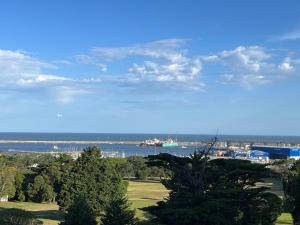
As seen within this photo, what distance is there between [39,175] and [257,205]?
4049 centimetres

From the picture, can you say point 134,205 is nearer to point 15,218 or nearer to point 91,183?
point 91,183

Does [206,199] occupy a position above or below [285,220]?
above

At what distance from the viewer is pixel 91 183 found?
49031 mm

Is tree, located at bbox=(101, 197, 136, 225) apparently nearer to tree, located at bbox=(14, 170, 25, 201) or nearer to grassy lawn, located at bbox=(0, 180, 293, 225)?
grassy lawn, located at bbox=(0, 180, 293, 225)

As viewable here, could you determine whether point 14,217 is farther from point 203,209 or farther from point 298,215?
point 298,215

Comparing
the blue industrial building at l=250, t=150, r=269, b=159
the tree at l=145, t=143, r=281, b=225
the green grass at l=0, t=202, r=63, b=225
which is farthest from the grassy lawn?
the blue industrial building at l=250, t=150, r=269, b=159

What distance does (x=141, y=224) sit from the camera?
2580 cm

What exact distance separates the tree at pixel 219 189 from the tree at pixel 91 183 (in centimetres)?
1963

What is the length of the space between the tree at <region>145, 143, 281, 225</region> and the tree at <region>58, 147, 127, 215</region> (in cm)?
1963

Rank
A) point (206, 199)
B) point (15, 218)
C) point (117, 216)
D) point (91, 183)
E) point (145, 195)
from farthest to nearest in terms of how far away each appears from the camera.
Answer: point (145, 195)
point (91, 183)
point (15, 218)
point (117, 216)
point (206, 199)

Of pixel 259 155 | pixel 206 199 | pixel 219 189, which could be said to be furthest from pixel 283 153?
pixel 206 199

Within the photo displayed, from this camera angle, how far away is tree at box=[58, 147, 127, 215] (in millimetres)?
47875

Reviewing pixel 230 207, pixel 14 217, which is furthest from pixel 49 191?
pixel 230 207

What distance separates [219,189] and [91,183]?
2437 cm
